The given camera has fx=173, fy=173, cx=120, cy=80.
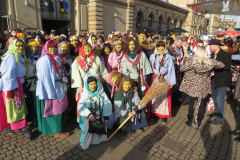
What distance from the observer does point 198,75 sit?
345cm

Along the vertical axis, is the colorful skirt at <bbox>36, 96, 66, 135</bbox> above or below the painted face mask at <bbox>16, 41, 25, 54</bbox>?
below

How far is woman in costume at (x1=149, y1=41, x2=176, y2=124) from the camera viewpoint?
12.3 feet

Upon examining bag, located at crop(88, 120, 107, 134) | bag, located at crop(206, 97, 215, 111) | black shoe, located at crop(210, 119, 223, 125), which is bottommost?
black shoe, located at crop(210, 119, 223, 125)

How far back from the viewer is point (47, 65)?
2957 mm

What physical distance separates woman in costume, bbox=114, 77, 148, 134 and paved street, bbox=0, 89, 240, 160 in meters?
0.23

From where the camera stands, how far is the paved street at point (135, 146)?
2855mm

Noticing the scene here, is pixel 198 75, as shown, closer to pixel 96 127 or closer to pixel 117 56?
pixel 117 56

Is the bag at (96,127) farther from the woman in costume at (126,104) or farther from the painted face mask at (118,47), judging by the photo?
the painted face mask at (118,47)

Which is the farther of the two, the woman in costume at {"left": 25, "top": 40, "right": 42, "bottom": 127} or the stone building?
the stone building

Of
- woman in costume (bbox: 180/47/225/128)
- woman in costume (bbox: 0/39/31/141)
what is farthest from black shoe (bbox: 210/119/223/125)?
woman in costume (bbox: 0/39/31/141)

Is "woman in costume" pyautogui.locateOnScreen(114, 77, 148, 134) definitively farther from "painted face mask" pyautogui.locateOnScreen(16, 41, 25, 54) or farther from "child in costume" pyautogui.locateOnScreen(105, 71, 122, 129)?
"painted face mask" pyautogui.locateOnScreen(16, 41, 25, 54)

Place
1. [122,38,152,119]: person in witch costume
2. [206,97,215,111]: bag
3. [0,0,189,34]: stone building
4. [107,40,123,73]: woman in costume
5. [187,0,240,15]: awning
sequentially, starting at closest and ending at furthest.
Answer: [122,38,152,119]: person in witch costume
[107,40,123,73]: woman in costume
[206,97,215,111]: bag
[187,0,240,15]: awning
[0,0,189,34]: stone building

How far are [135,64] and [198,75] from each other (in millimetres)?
1282

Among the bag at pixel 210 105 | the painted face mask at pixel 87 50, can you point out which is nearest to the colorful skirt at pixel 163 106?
the bag at pixel 210 105
